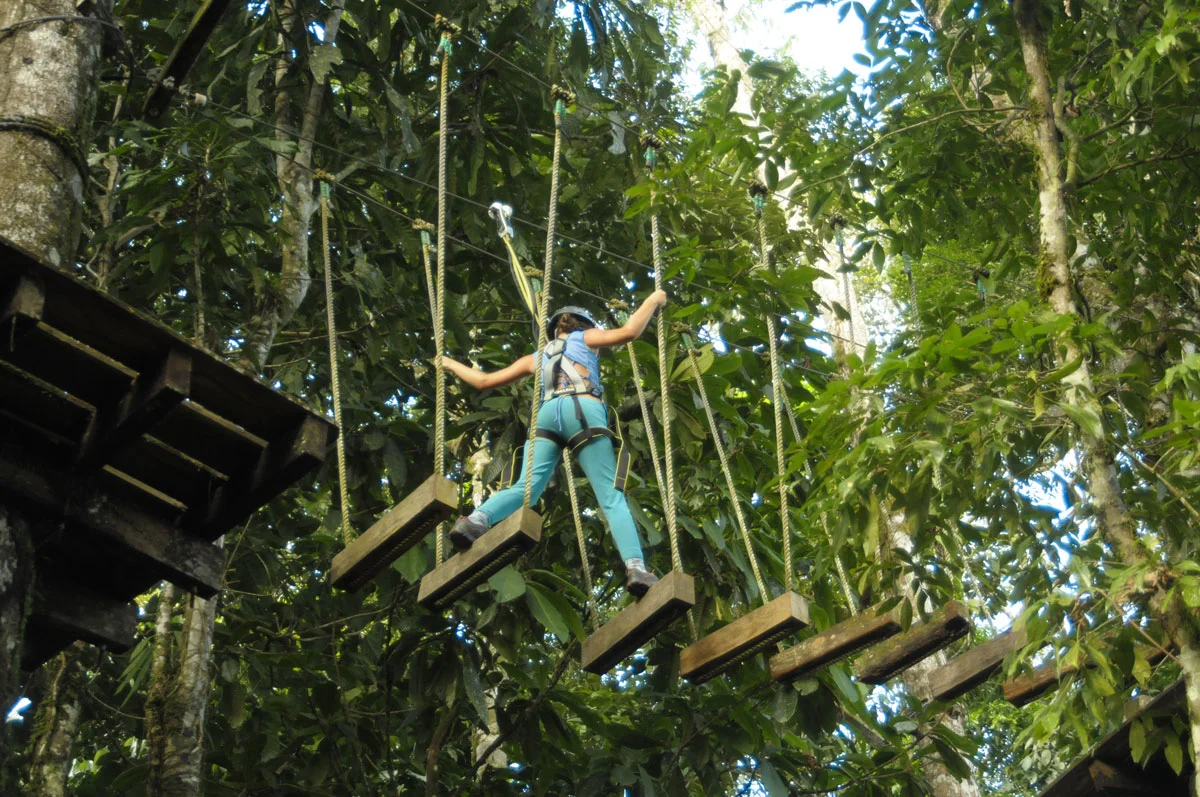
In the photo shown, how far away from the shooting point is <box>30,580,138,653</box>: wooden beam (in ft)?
14.5

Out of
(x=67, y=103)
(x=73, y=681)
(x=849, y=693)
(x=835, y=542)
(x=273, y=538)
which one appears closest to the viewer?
(x=67, y=103)

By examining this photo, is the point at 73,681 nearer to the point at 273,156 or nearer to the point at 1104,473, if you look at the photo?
the point at 273,156

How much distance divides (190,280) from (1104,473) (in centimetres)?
434

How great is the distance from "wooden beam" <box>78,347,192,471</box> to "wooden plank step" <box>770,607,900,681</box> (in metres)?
2.25

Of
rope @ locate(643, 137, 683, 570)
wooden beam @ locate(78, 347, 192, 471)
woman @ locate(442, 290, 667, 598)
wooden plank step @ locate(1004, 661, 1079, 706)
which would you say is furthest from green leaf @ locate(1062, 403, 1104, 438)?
wooden beam @ locate(78, 347, 192, 471)

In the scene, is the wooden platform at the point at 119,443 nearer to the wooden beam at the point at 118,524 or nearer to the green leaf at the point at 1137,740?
the wooden beam at the point at 118,524

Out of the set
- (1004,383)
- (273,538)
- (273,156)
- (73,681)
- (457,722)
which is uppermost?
(273,156)

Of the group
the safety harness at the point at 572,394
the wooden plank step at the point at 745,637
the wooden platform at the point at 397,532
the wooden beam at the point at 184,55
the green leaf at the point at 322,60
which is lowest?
the wooden plank step at the point at 745,637

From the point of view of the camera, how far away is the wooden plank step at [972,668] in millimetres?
4910

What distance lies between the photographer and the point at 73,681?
264 inches

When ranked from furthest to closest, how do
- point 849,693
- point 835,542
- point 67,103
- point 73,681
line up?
1. point 73,681
2. point 849,693
3. point 835,542
4. point 67,103

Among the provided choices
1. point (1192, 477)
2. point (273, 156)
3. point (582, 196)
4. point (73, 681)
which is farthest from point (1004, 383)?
point (73, 681)

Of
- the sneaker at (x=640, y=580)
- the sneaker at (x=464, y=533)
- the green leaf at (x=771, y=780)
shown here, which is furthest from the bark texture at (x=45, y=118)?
the green leaf at (x=771, y=780)

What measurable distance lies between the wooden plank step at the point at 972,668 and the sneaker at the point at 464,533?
1885 millimetres
